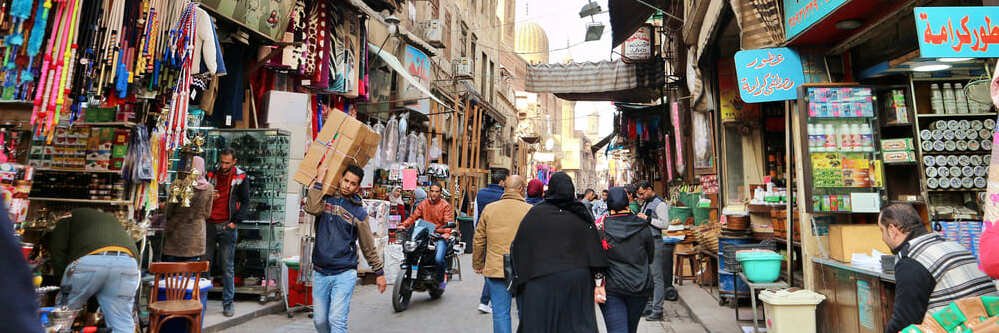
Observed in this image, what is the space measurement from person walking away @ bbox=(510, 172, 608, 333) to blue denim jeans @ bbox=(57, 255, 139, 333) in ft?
10.1

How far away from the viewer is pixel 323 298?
473 cm

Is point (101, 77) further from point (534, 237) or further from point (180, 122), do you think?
point (534, 237)

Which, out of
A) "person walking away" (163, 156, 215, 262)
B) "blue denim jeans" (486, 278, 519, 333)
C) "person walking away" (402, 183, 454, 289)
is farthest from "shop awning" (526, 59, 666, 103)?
"person walking away" (163, 156, 215, 262)

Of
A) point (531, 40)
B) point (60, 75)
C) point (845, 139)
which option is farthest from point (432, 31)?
point (531, 40)

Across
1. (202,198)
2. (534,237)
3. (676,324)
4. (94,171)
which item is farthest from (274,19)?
(676,324)

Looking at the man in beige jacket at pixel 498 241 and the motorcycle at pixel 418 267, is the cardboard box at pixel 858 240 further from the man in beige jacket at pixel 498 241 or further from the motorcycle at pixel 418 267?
the motorcycle at pixel 418 267

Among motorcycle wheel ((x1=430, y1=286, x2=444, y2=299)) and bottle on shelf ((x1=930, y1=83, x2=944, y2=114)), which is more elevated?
bottle on shelf ((x1=930, y1=83, x2=944, y2=114))

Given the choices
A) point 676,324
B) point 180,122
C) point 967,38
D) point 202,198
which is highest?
point 967,38

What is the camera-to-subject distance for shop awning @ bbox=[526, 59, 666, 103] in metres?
15.2

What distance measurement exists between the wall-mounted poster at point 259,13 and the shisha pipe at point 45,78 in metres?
3.45

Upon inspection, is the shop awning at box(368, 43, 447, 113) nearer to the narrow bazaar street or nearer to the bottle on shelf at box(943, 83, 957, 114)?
the narrow bazaar street

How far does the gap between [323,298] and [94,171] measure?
2.56m

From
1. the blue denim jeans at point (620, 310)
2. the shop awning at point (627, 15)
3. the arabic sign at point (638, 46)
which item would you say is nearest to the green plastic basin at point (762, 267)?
the blue denim jeans at point (620, 310)

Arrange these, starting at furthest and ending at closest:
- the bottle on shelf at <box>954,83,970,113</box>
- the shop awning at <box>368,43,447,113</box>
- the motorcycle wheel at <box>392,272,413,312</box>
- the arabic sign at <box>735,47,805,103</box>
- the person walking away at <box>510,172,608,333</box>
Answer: the shop awning at <box>368,43,447,113</box> → the motorcycle wheel at <box>392,272,413,312</box> → the arabic sign at <box>735,47,805,103</box> → the bottle on shelf at <box>954,83,970,113</box> → the person walking away at <box>510,172,608,333</box>
